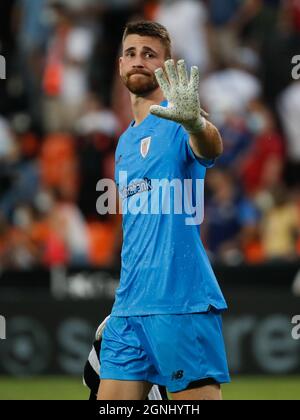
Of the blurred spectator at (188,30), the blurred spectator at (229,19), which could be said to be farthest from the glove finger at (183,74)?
the blurred spectator at (229,19)

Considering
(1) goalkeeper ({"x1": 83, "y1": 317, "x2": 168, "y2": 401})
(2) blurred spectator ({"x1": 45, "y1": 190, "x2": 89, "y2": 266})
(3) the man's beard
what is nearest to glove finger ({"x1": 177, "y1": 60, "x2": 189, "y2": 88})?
(3) the man's beard

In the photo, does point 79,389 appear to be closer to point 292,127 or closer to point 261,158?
point 261,158

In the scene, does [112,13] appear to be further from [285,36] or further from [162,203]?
[162,203]

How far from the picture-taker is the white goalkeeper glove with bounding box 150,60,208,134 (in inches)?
205

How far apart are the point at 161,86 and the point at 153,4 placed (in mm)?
9719

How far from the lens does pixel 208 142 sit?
17.4ft

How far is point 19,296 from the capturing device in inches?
446

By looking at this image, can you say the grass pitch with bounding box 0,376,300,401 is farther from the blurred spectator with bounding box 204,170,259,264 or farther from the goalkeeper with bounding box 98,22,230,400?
the goalkeeper with bounding box 98,22,230,400

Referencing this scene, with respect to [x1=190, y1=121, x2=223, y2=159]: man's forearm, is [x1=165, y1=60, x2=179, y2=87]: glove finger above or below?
above

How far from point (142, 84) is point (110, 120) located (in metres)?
8.13

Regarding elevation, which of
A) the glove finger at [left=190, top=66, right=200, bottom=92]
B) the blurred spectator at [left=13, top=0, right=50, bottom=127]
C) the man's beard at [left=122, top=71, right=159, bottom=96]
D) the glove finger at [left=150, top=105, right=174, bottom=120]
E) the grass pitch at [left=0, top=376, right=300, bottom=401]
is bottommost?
the grass pitch at [left=0, top=376, right=300, bottom=401]

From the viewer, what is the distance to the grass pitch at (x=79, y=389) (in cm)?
1000

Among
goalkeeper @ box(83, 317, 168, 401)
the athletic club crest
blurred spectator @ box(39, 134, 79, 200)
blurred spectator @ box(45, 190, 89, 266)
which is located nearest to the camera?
the athletic club crest

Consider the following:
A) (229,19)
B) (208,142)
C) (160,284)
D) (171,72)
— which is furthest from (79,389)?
(229,19)
